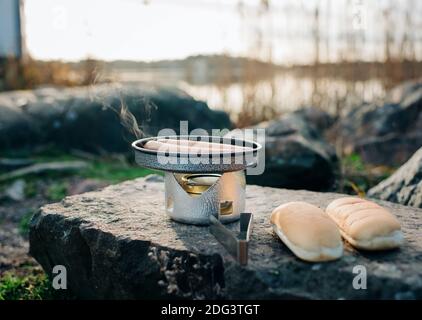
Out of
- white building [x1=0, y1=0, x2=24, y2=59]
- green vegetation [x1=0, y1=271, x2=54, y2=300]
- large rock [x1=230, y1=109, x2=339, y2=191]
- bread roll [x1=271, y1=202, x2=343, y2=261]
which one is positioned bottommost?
green vegetation [x1=0, y1=271, x2=54, y2=300]

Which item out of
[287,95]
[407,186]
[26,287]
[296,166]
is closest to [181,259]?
[26,287]

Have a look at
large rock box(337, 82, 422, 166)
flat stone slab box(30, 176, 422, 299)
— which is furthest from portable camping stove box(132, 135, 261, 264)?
large rock box(337, 82, 422, 166)

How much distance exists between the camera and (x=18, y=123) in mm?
7477

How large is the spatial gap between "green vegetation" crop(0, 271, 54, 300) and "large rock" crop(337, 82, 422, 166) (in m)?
4.89

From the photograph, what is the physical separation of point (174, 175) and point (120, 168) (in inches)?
174

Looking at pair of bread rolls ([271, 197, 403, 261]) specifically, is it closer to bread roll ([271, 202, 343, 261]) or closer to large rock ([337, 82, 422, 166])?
bread roll ([271, 202, 343, 261])

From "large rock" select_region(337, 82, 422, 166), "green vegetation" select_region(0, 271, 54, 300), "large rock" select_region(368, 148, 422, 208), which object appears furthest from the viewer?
"large rock" select_region(337, 82, 422, 166)

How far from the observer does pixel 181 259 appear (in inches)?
94.1

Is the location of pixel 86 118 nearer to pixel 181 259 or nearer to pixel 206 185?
pixel 206 185

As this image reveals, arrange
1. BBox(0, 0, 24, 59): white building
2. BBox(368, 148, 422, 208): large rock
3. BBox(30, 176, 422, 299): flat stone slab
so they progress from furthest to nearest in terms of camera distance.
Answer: BBox(0, 0, 24, 59): white building
BBox(368, 148, 422, 208): large rock
BBox(30, 176, 422, 299): flat stone slab

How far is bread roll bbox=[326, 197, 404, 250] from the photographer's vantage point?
7.50 feet

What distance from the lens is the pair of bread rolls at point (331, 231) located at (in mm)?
2232

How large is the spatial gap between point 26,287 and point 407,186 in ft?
9.22

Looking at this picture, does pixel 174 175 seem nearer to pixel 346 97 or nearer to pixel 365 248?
pixel 365 248
